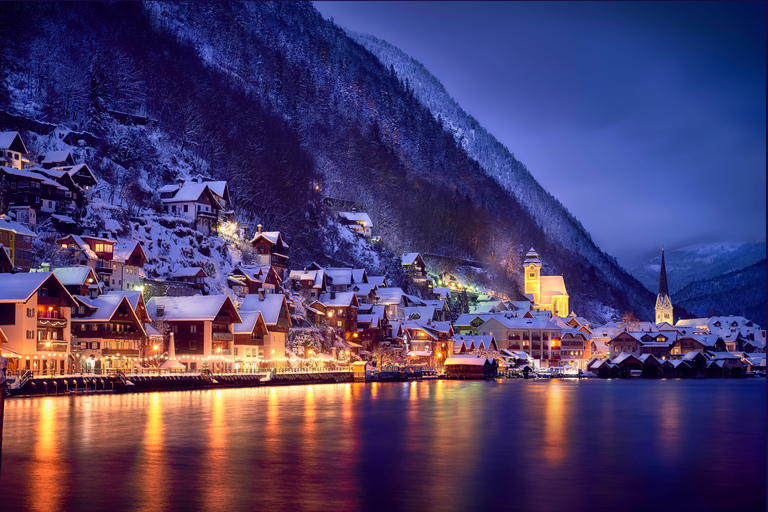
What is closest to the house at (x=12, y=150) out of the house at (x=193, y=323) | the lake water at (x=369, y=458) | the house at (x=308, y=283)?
the house at (x=193, y=323)

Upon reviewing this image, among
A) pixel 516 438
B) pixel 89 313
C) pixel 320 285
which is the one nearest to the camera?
pixel 516 438

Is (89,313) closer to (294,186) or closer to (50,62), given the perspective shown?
(50,62)

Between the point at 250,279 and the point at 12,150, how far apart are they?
2913 centimetres

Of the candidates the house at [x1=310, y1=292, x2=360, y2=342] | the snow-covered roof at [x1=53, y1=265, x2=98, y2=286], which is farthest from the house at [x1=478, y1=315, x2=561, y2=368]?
the snow-covered roof at [x1=53, y1=265, x2=98, y2=286]

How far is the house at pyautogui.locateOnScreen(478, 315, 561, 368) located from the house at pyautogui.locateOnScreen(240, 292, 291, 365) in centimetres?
5558

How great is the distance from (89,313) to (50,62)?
58.7 metres

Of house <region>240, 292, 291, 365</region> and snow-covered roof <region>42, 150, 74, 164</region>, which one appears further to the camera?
house <region>240, 292, 291, 365</region>

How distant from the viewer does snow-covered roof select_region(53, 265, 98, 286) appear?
63688 millimetres

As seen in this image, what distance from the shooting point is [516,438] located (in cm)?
3403

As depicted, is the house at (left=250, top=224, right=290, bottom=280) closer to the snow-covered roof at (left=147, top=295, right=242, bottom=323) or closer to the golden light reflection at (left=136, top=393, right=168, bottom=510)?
the snow-covered roof at (left=147, top=295, right=242, bottom=323)

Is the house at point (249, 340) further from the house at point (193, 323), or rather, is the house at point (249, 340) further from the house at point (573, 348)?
the house at point (573, 348)

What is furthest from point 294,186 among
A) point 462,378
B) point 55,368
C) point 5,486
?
point 5,486

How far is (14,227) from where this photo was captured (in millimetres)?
69000

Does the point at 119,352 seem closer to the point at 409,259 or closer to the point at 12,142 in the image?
the point at 12,142
